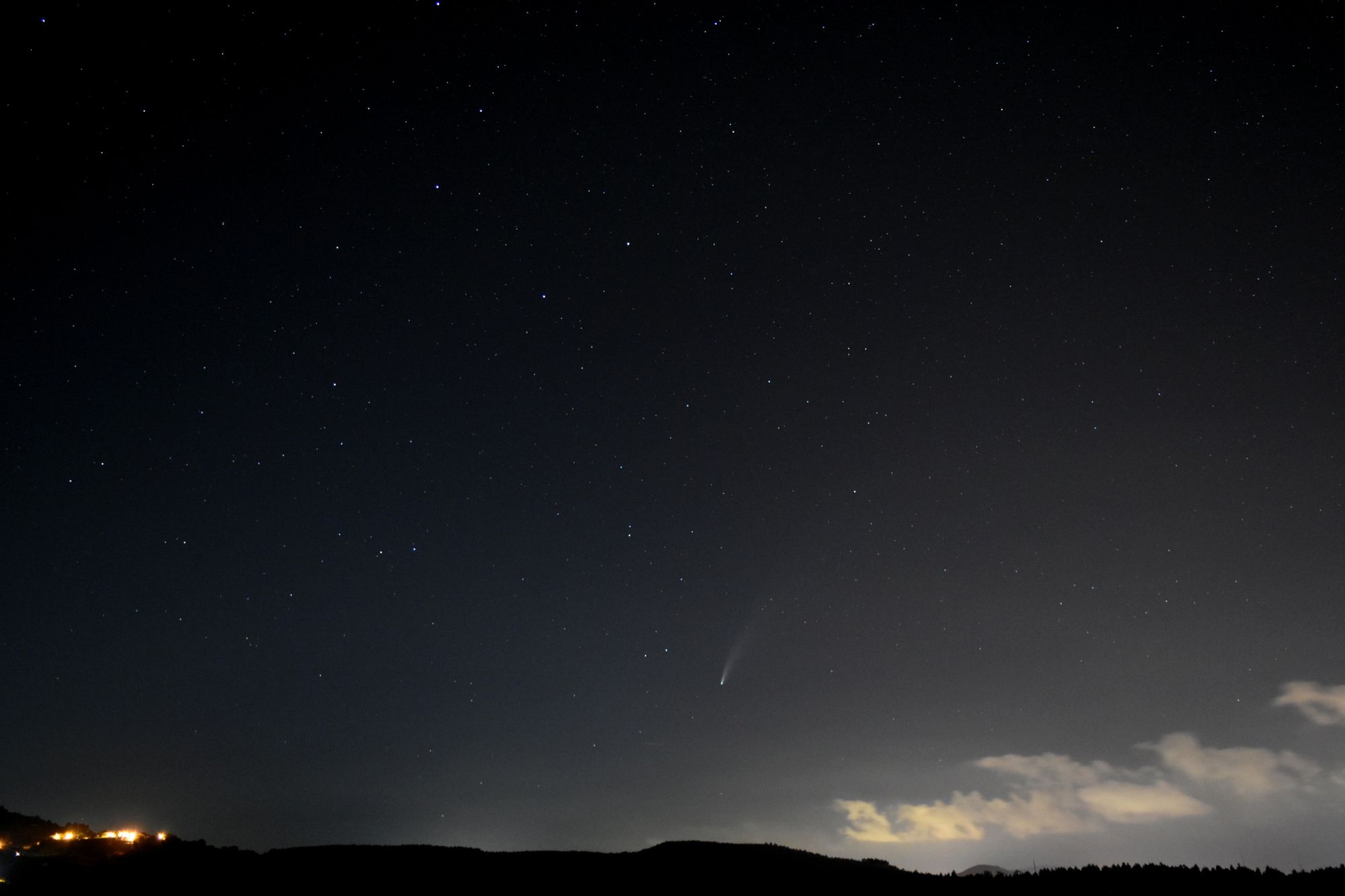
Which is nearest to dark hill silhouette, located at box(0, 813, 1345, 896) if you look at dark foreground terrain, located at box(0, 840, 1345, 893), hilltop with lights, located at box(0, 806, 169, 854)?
dark foreground terrain, located at box(0, 840, 1345, 893)

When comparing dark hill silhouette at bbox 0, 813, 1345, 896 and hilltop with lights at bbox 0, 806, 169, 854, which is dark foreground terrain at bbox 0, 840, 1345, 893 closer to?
dark hill silhouette at bbox 0, 813, 1345, 896

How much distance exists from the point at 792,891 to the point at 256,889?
1247 cm

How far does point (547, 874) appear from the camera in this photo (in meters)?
19.8

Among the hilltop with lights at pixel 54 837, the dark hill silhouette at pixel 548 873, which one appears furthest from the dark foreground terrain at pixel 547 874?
the hilltop with lights at pixel 54 837

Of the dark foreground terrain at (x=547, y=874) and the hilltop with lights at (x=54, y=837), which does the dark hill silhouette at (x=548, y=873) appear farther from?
the hilltop with lights at (x=54, y=837)

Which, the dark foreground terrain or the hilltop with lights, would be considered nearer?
the dark foreground terrain

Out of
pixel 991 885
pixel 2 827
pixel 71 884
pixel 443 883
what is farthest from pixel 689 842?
pixel 2 827

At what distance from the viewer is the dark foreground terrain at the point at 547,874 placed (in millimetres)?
16156

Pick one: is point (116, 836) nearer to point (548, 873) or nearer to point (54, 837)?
point (54, 837)

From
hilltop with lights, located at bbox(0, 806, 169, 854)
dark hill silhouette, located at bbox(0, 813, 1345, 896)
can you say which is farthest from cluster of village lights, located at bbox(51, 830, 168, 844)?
dark hill silhouette, located at bbox(0, 813, 1345, 896)

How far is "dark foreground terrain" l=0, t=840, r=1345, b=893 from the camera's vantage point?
53.0 ft

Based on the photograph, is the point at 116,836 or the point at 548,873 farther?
the point at 116,836

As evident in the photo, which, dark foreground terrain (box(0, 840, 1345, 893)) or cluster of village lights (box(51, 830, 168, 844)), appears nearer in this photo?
dark foreground terrain (box(0, 840, 1345, 893))

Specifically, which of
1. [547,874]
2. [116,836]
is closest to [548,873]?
[547,874]
